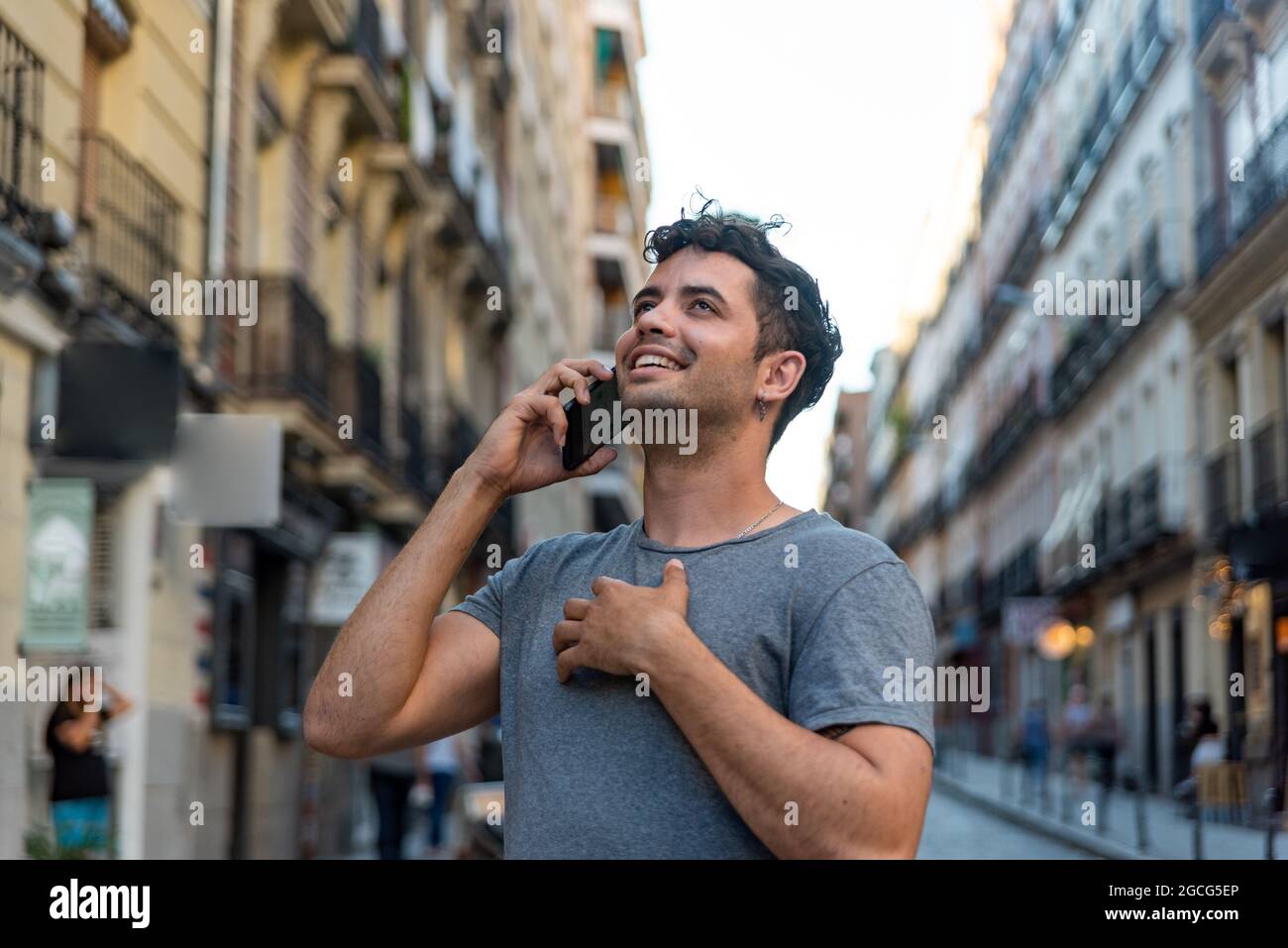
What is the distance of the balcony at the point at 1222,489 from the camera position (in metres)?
25.1

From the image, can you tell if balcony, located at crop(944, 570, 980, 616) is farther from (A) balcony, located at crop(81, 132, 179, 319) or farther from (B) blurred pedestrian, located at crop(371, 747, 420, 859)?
(A) balcony, located at crop(81, 132, 179, 319)

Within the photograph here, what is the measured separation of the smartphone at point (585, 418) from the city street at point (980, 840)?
43.3 ft

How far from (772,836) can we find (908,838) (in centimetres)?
13

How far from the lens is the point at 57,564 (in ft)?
32.2

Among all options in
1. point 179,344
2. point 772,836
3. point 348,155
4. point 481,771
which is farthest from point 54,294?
point 348,155

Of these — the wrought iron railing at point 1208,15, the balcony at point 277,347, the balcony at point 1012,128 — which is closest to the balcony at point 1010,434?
the balcony at point 1012,128

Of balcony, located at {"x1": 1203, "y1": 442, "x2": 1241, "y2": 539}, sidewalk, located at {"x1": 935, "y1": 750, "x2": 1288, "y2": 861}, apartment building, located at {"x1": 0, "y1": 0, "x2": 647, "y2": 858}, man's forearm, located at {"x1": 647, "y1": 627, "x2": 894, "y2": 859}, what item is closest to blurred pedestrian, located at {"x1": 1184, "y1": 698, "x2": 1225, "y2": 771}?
sidewalk, located at {"x1": 935, "y1": 750, "x2": 1288, "y2": 861}

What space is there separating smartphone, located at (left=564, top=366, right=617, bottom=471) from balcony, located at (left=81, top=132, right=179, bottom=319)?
8.58 meters

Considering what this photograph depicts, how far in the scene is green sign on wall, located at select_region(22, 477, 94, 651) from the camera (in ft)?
31.4

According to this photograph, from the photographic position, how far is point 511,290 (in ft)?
104

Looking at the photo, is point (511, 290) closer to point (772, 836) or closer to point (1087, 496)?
point (1087, 496)

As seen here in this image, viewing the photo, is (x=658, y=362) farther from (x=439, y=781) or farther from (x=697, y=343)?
(x=439, y=781)

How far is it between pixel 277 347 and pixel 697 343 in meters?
13.4

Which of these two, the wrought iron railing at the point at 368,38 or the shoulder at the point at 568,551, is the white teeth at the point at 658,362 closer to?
the shoulder at the point at 568,551
